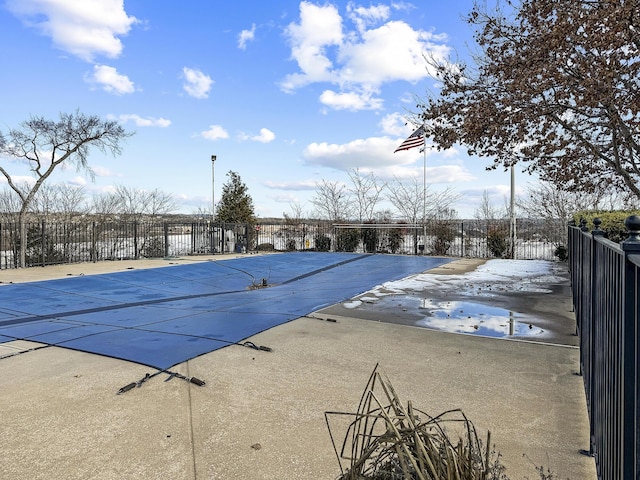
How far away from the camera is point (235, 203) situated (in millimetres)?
Result: 19594

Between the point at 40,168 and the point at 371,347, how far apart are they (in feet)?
48.1

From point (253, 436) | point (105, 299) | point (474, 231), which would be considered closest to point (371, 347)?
point (253, 436)

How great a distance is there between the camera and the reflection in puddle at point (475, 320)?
17.1 feet

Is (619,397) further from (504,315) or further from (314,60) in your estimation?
(314,60)

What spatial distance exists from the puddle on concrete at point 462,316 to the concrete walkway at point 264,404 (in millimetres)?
491

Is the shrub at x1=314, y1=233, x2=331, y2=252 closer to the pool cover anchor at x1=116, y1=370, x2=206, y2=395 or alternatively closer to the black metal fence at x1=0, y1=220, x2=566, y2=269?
the black metal fence at x1=0, y1=220, x2=566, y2=269

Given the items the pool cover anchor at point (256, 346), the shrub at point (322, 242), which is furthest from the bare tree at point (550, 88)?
the shrub at point (322, 242)

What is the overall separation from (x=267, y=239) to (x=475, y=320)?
16170 millimetres

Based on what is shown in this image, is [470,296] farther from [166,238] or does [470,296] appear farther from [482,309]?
[166,238]

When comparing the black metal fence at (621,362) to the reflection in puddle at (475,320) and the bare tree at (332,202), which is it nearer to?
the reflection in puddle at (475,320)

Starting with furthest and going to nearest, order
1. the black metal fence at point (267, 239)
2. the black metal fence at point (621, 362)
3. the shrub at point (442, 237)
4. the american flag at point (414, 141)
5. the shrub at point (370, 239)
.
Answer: the shrub at point (370, 239)
the shrub at point (442, 237)
the american flag at point (414, 141)
the black metal fence at point (267, 239)
the black metal fence at point (621, 362)

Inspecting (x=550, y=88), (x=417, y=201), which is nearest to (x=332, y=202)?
(x=417, y=201)

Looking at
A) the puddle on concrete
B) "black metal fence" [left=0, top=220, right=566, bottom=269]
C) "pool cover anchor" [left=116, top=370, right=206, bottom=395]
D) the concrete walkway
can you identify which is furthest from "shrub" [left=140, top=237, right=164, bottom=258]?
"pool cover anchor" [left=116, top=370, right=206, bottom=395]

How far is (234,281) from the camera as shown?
33.9 feet
